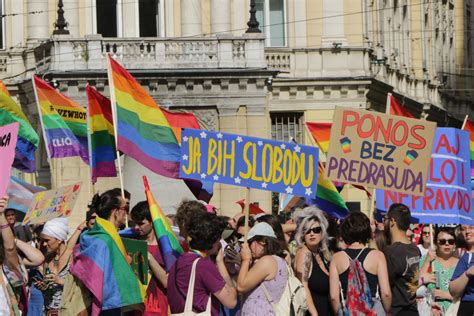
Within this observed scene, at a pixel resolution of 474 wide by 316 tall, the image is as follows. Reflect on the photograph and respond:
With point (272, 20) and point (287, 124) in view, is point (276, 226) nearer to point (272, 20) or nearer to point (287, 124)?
point (287, 124)

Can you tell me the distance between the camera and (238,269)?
14.6 m

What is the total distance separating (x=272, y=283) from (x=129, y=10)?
29102 mm

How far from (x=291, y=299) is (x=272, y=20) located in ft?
99.1

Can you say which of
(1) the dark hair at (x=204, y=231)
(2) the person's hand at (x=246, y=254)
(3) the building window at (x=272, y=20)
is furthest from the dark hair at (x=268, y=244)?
(3) the building window at (x=272, y=20)

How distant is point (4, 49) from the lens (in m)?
41.8

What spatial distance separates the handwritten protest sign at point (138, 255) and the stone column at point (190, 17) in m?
27.9

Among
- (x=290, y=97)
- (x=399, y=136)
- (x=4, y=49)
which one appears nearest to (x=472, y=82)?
(x=290, y=97)

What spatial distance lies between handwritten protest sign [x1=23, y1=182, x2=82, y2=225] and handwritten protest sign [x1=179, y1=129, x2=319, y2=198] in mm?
2617

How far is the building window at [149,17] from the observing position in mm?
42344

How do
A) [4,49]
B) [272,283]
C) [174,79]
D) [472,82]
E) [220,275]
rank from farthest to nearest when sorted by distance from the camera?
[472,82]
[4,49]
[174,79]
[272,283]
[220,275]

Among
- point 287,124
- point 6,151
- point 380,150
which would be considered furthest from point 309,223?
point 287,124

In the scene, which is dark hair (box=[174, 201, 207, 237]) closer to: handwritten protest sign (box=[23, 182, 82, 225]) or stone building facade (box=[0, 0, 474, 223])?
handwritten protest sign (box=[23, 182, 82, 225])

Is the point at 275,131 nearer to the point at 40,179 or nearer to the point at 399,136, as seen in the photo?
the point at 40,179

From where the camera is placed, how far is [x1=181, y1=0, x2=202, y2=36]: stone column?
4141 centimetres
